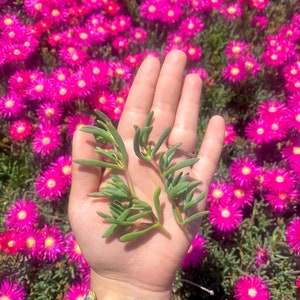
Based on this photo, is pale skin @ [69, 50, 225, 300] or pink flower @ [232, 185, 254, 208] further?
pink flower @ [232, 185, 254, 208]

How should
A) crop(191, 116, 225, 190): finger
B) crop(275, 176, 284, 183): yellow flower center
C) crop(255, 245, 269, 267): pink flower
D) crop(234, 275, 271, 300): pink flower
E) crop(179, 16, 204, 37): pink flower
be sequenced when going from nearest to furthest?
crop(191, 116, 225, 190): finger, crop(234, 275, 271, 300): pink flower, crop(255, 245, 269, 267): pink flower, crop(275, 176, 284, 183): yellow flower center, crop(179, 16, 204, 37): pink flower

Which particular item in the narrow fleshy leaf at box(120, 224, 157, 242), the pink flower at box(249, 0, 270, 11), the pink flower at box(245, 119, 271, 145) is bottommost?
the narrow fleshy leaf at box(120, 224, 157, 242)

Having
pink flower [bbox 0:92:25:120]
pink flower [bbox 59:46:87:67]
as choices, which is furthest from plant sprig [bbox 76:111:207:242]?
pink flower [bbox 59:46:87:67]

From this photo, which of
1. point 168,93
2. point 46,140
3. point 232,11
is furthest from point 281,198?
point 232,11

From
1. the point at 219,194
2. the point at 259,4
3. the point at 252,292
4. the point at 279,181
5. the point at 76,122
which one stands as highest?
the point at 259,4

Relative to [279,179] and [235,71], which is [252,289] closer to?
[279,179]

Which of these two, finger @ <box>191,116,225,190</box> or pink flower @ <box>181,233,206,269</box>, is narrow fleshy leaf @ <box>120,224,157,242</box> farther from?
pink flower @ <box>181,233,206,269</box>

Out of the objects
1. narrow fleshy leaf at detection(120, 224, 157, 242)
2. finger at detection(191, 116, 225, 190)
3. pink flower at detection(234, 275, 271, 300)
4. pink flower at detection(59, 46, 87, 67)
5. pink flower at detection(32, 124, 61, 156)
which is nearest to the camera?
narrow fleshy leaf at detection(120, 224, 157, 242)
